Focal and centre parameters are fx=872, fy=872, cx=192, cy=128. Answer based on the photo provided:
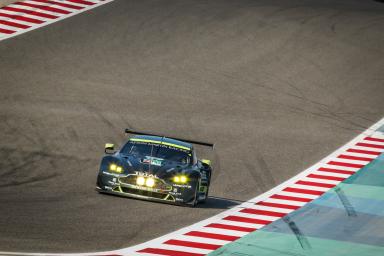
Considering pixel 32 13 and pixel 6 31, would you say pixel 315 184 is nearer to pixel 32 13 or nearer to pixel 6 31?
pixel 6 31

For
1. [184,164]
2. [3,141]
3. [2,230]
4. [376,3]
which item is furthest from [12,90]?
[376,3]

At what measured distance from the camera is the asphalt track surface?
610 inches

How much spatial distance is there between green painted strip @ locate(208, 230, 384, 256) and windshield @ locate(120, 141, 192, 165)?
2998 mm

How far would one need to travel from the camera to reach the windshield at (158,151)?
677 inches

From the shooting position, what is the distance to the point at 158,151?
56.9 ft

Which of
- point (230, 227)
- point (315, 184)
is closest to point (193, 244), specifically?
point (230, 227)

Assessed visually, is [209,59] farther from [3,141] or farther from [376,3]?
[376,3]

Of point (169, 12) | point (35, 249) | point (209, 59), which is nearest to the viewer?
point (35, 249)

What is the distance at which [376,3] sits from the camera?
42125mm

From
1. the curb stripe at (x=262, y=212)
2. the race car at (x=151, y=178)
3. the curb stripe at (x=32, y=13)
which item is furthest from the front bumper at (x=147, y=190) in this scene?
the curb stripe at (x=32, y=13)

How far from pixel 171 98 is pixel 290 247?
1330 centimetres

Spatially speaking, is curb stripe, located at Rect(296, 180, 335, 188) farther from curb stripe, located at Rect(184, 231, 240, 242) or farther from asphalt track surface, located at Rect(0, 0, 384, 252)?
curb stripe, located at Rect(184, 231, 240, 242)

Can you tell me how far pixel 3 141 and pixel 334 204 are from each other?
814cm

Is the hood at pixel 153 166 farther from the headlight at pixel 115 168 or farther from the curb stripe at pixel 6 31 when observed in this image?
the curb stripe at pixel 6 31
